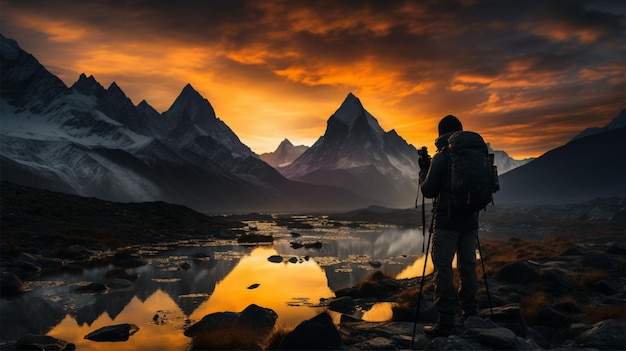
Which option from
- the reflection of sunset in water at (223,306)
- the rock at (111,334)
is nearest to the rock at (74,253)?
the reflection of sunset in water at (223,306)

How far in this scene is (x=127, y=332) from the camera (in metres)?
12.6

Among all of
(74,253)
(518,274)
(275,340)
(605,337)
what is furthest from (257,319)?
(74,253)

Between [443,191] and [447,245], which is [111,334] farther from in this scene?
[443,191]

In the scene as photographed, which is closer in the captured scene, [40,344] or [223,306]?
[40,344]

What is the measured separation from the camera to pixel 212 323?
42.6ft

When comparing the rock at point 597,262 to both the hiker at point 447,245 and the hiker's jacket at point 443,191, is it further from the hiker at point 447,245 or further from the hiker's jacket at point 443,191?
the hiker's jacket at point 443,191

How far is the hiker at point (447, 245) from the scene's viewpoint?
852 centimetres

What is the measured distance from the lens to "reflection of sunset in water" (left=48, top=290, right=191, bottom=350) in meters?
11.6

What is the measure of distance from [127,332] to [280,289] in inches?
363

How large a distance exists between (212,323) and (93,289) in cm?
1011

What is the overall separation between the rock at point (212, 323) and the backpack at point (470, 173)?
26.1 ft

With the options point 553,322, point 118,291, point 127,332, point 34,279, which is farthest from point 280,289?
point 34,279

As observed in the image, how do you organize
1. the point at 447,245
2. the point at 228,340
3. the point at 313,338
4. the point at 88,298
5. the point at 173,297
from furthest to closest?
the point at 173,297, the point at 88,298, the point at 228,340, the point at 313,338, the point at 447,245

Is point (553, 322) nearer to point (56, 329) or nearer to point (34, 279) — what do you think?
point (56, 329)
